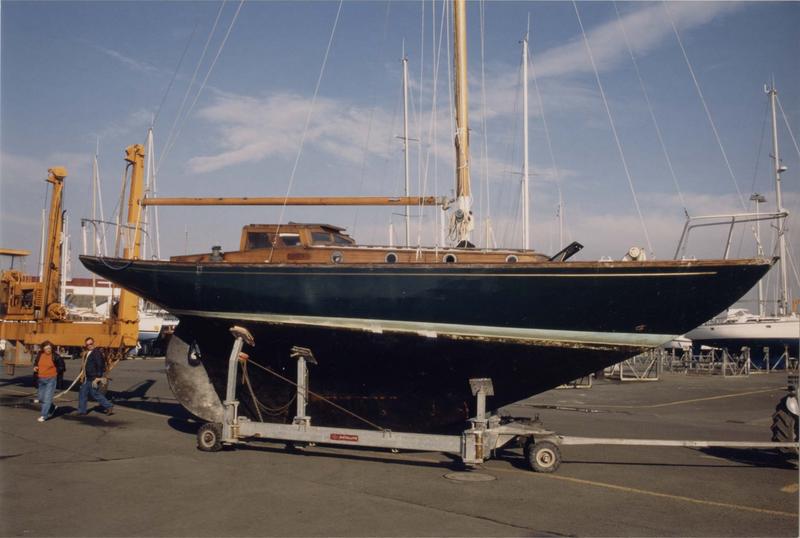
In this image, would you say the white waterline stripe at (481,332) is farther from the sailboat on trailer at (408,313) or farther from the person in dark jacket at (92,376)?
the person in dark jacket at (92,376)

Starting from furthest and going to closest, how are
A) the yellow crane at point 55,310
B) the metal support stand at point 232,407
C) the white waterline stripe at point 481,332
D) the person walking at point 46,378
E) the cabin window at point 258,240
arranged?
the yellow crane at point 55,310, the person walking at point 46,378, the cabin window at point 258,240, the metal support stand at point 232,407, the white waterline stripe at point 481,332

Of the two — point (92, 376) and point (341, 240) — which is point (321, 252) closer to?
point (341, 240)

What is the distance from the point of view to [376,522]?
6.12 metres

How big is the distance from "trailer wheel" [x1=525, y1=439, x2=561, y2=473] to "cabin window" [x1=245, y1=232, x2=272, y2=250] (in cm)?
556

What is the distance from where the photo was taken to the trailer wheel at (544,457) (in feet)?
28.2

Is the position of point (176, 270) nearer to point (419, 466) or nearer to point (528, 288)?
point (419, 466)

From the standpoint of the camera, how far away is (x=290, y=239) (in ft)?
36.1

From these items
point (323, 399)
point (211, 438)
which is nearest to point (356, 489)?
point (323, 399)

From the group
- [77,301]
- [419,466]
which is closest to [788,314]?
[419,466]

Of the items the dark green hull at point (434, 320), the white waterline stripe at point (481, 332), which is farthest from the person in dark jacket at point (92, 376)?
the white waterline stripe at point (481, 332)

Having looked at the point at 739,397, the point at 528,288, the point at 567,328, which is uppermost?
the point at 528,288

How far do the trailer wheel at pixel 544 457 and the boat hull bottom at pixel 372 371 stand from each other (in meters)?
1.07

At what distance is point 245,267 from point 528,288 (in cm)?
443

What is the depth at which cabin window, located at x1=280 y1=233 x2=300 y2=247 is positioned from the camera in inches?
432
